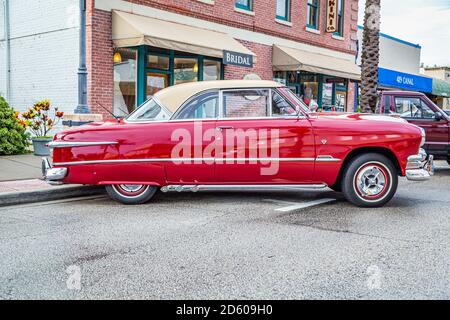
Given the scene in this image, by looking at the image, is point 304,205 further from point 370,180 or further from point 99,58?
point 99,58

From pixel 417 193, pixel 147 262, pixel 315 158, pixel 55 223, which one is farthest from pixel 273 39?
pixel 147 262

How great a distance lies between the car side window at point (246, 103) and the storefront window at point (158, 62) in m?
7.16

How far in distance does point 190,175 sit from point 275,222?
1.42m

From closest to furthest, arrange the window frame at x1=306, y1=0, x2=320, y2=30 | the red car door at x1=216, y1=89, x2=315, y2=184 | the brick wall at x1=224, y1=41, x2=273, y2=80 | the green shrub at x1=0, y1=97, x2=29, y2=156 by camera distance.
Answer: the red car door at x1=216, y1=89, x2=315, y2=184
the green shrub at x1=0, y1=97, x2=29, y2=156
the brick wall at x1=224, y1=41, x2=273, y2=80
the window frame at x1=306, y1=0, x2=320, y2=30

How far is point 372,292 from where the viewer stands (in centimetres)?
351

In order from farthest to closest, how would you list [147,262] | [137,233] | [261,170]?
[261,170] → [137,233] → [147,262]

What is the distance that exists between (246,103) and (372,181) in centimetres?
201

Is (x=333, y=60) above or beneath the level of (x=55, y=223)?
above

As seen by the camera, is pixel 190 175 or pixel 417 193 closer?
pixel 190 175

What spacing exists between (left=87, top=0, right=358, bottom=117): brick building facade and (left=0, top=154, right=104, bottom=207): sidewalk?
375cm

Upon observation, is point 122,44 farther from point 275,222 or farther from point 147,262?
point 147,262

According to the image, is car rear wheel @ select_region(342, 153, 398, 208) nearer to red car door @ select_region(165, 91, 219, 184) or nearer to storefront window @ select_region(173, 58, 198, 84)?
red car door @ select_region(165, 91, 219, 184)

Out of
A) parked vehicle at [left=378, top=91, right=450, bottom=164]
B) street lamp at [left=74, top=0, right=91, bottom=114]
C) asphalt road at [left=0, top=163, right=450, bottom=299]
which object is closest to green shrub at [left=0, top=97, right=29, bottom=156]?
street lamp at [left=74, top=0, right=91, bottom=114]

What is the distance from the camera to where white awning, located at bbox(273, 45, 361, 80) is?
17006 millimetres
